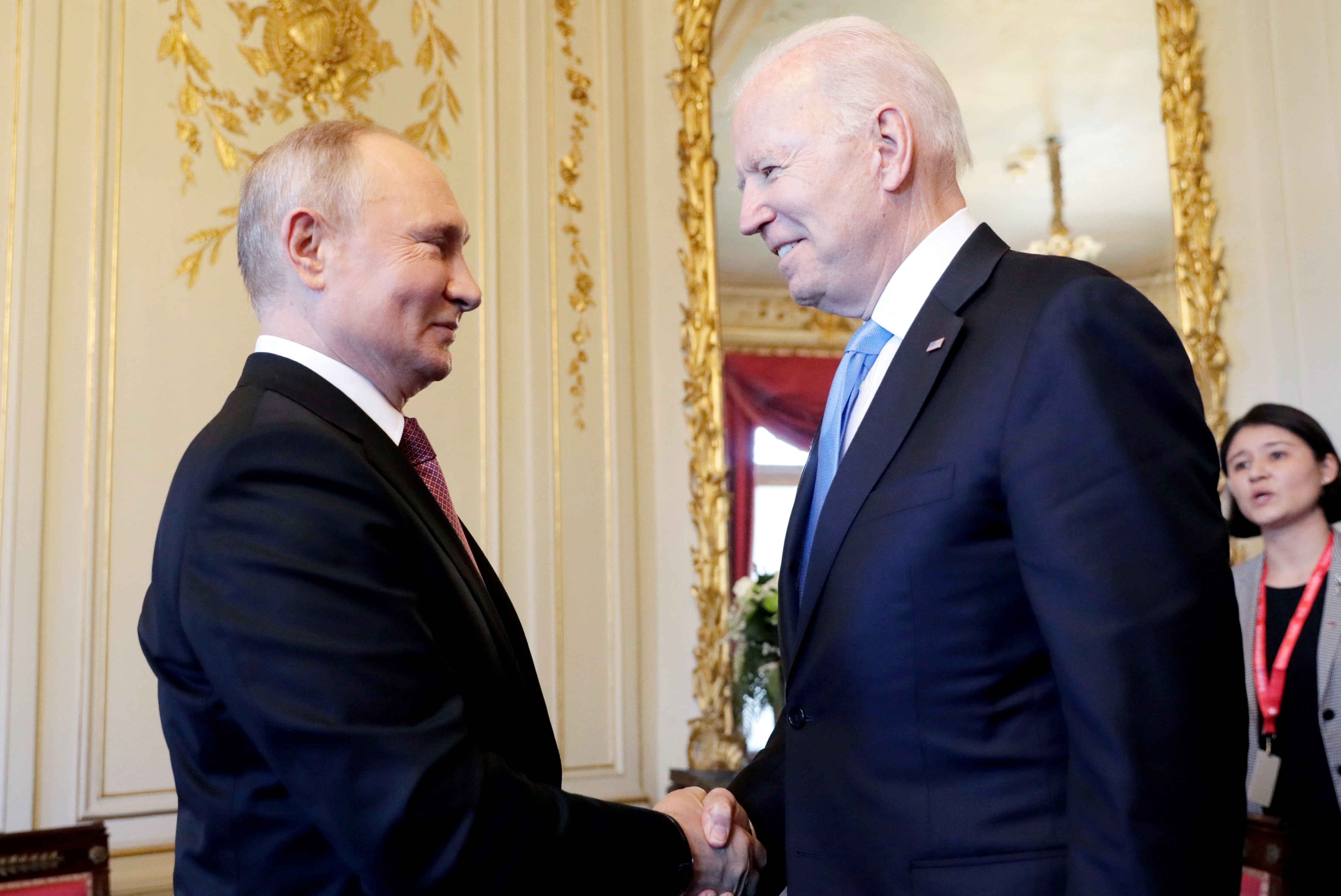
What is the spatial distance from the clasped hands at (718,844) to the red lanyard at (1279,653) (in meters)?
1.87

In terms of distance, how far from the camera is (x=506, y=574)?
3.81 meters

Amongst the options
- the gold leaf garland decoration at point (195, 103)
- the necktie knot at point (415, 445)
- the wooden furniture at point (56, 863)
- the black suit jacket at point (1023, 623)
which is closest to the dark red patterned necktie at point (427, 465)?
the necktie knot at point (415, 445)

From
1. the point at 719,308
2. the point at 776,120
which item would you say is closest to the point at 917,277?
the point at 776,120

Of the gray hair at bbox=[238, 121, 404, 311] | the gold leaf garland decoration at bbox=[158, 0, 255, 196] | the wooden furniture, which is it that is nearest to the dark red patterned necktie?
the gray hair at bbox=[238, 121, 404, 311]

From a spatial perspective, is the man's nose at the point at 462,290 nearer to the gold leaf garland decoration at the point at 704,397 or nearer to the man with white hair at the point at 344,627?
the man with white hair at the point at 344,627

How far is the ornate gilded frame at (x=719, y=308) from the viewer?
3.83 metres

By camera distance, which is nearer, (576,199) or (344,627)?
(344,627)

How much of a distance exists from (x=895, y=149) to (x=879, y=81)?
99mm

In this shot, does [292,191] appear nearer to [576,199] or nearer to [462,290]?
[462,290]

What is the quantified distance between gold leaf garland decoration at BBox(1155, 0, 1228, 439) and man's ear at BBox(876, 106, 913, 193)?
8.15 feet

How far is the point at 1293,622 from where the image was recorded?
10.8 ft

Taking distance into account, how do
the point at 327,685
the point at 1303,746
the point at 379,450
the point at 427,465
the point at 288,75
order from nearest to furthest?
the point at 327,685, the point at 379,450, the point at 427,465, the point at 1303,746, the point at 288,75

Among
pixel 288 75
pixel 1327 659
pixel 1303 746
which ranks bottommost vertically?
pixel 1303 746

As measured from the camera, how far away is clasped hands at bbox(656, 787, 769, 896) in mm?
1849
